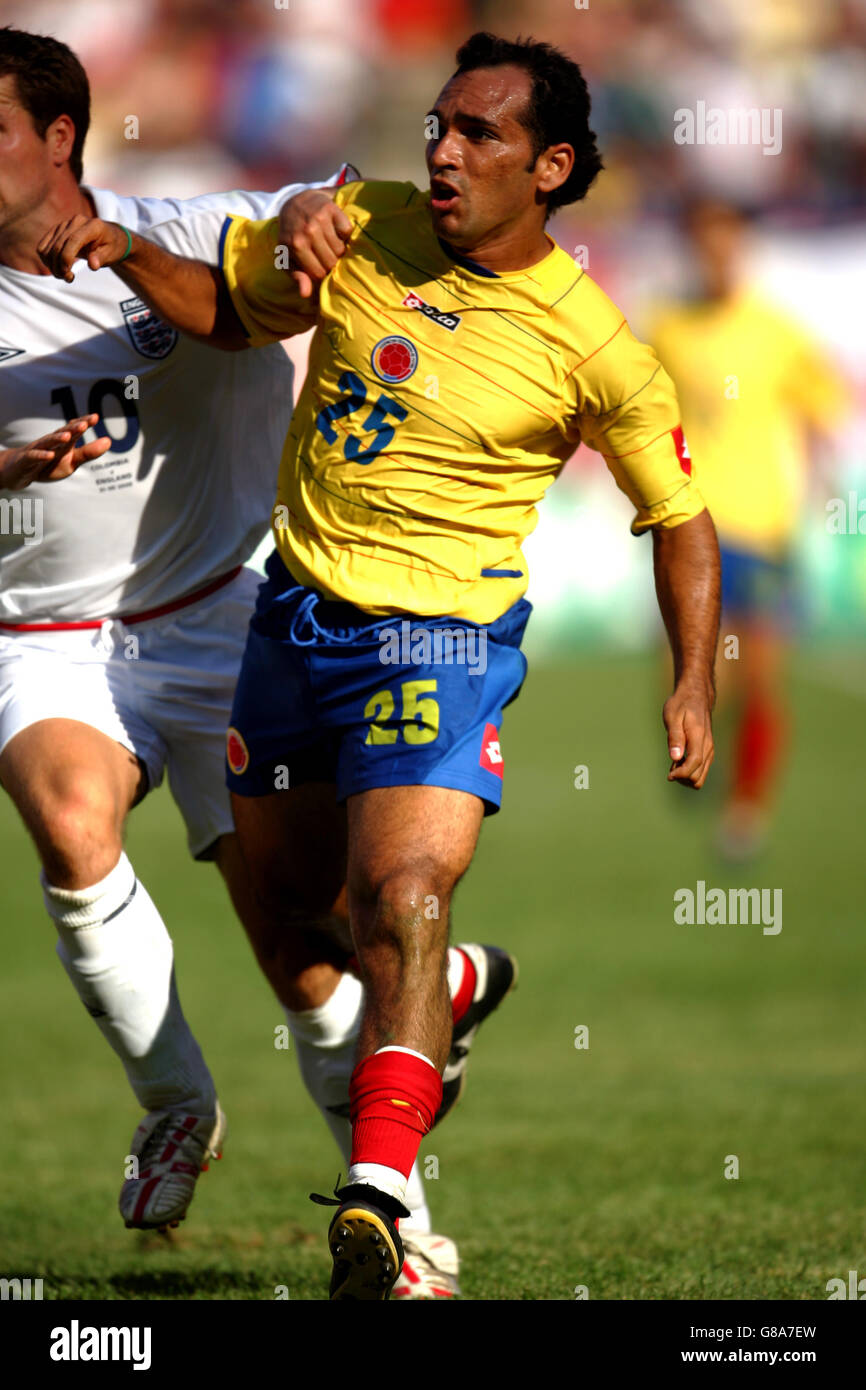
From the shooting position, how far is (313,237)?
3.94 metres

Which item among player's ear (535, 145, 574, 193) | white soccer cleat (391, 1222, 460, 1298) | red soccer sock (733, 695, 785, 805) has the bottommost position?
white soccer cleat (391, 1222, 460, 1298)

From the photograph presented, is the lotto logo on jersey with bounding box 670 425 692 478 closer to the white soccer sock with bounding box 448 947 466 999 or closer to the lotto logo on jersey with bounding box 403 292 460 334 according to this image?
the lotto logo on jersey with bounding box 403 292 460 334

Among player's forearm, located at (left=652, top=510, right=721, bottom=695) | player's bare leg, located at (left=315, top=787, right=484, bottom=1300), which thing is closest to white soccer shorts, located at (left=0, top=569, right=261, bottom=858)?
player's bare leg, located at (left=315, top=787, right=484, bottom=1300)

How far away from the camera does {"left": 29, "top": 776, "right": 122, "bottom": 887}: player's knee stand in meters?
4.07

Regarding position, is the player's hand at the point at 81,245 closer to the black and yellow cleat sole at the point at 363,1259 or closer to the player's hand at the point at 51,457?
the player's hand at the point at 51,457

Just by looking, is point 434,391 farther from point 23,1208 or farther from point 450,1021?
point 23,1208

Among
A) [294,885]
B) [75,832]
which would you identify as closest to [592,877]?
[294,885]

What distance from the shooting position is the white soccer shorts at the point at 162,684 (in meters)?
4.40

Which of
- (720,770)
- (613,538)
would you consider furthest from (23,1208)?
(613,538)

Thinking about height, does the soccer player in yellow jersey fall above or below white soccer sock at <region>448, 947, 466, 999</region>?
above

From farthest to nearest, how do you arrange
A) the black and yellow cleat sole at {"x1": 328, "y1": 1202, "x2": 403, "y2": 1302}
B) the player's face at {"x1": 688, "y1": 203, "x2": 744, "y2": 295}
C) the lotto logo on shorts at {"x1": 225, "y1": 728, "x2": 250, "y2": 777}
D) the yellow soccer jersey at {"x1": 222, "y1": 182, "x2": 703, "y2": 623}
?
the player's face at {"x1": 688, "y1": 203, "x2": 744, "y2": 295} < the lotto logo on shorts at {"x1": 225, "y1": 728, "x2": 250, "y2": 777} < the yellow soccer jersey at {"x1": 222, "y1": 182, "x2": 703, "y2": 623} < the black and yellow cleat sole at {"x1": 328, "y1": 1202, "x2": 403, "y2": 1302}

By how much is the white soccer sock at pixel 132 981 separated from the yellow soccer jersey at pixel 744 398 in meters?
7.12

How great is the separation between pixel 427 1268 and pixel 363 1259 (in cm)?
105

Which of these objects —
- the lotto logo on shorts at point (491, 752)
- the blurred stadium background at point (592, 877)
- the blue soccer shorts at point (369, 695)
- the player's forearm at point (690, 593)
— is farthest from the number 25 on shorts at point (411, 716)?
the blurred stadium background at point (592, 877)
